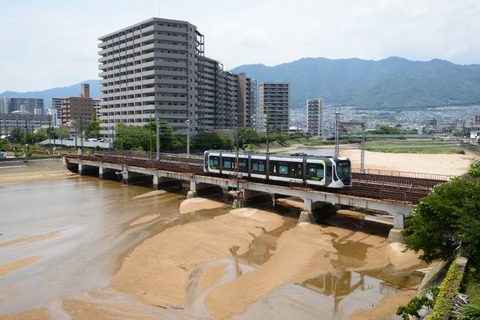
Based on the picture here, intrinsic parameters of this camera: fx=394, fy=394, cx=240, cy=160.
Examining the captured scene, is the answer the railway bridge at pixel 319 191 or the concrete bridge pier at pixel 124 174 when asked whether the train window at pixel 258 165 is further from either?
the concrete bridge pier at pixel 124 174

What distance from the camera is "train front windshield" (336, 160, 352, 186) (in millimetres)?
36562

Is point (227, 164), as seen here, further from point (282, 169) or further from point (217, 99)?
point (217, 99)

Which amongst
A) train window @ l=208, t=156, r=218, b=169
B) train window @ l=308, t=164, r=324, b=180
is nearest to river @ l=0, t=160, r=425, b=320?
train window @ l=308, t=164, r=324, b=180

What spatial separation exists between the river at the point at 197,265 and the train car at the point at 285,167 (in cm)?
422

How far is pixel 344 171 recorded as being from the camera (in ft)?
121

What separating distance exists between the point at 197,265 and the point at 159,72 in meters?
107

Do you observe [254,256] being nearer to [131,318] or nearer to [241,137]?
[131,318]

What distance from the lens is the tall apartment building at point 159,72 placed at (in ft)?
412

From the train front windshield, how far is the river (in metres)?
4.43

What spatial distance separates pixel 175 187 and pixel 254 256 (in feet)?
114

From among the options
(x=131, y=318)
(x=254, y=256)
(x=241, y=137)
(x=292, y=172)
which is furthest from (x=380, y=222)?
(x=241, y=137)

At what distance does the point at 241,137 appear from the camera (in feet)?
512

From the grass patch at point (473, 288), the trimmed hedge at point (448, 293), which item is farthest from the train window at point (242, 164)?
the grass patch at point (473, 288)

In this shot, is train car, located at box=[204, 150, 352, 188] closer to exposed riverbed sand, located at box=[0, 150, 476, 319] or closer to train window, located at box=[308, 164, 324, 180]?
train window, located at box=[308, 164, 324, 180]
